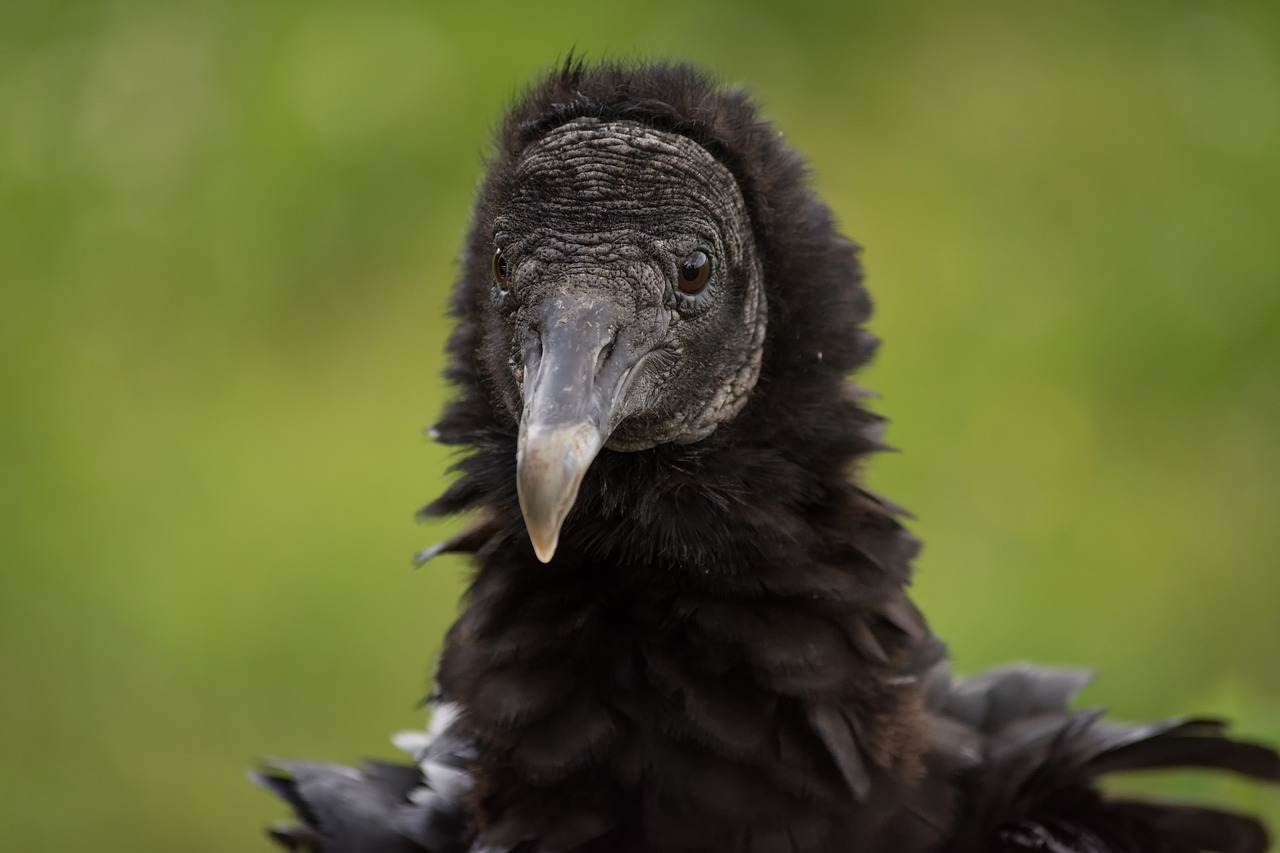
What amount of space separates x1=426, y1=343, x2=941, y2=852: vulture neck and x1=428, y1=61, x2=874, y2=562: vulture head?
0.07ft

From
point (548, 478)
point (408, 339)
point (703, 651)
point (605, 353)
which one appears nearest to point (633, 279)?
point (605, 353)

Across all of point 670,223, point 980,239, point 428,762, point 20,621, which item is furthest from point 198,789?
point 980,239

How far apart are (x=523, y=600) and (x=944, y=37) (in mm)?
6544

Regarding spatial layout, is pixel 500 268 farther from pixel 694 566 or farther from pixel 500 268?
pixel 694 566

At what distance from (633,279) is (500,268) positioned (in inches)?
13.5

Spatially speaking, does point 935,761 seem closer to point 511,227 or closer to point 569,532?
point 569,532

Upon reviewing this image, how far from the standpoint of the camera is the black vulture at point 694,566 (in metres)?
3.02

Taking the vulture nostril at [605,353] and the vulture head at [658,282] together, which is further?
the vulture head at [658,282]

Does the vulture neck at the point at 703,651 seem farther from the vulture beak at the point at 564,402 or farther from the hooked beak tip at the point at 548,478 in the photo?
the hooked beak tip at the point at 548,478

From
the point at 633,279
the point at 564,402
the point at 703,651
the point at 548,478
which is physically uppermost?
the point at 633,279

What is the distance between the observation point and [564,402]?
8.98ft

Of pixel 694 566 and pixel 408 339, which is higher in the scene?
pixel 408 339

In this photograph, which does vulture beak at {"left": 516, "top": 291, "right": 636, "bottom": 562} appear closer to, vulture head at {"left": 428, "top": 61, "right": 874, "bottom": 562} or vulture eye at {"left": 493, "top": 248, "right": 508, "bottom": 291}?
vulture head at {"left": 428, "top": 61, "right": 874, "bottom": 562}

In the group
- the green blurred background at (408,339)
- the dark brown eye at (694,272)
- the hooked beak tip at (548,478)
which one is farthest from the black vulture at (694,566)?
the green blurred background at (408,339)
